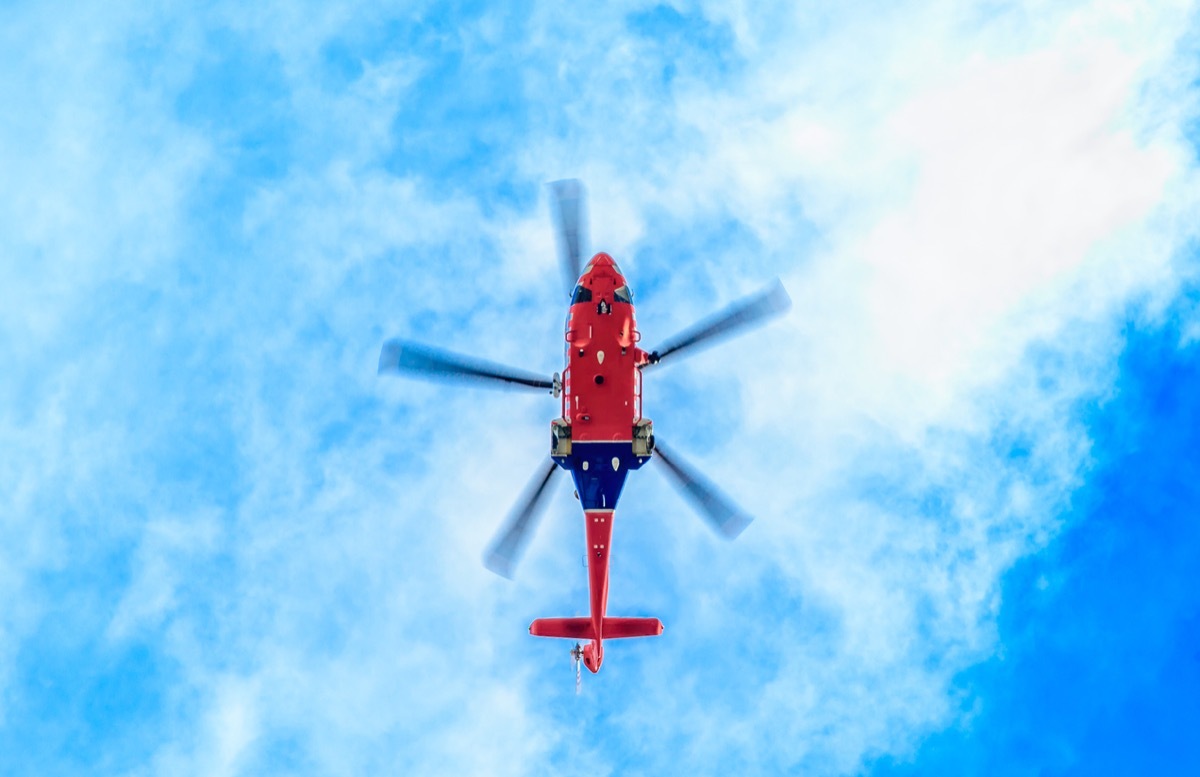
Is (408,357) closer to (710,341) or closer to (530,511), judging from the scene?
(530,511)

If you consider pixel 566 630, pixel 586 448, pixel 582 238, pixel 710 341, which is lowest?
pixel 566 630

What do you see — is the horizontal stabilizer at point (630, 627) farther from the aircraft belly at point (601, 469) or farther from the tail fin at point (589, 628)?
the aircraft belly at point (601, 469)

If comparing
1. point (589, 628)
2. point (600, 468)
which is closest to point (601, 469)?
point (600, 468)

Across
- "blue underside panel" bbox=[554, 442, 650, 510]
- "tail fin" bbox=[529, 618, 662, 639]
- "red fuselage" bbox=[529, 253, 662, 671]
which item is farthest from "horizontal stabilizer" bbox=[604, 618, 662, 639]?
"blue underside panel" bbox=[554, 442, 650, 510]

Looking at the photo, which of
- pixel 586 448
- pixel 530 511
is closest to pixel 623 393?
pixel 586 448

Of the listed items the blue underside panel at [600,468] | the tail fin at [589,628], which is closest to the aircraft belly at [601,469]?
the blue underside panel at [600,468]

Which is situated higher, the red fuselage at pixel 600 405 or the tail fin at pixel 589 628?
the red fuselage at pixel 600 405
